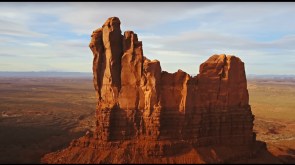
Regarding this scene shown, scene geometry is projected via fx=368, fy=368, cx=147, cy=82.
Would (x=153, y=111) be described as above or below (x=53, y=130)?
above

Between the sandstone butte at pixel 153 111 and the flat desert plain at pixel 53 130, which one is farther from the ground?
the sandstone butte at pixel 153 111

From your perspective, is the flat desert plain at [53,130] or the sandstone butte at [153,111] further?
the flat desert plain at [53,130]

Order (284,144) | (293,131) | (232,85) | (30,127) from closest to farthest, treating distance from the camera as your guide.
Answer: (232,85) → (284,144) → (30,127) → (293,131)

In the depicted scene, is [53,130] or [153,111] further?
[53,130]

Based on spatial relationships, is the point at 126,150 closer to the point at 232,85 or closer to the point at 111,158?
the point at 111,158

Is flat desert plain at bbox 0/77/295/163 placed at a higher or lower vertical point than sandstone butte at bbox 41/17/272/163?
lower

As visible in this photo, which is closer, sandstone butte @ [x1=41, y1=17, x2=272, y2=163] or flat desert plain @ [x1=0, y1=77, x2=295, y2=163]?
sandstone butte @ [x1=41, y1=17, x2=272, y2=163]

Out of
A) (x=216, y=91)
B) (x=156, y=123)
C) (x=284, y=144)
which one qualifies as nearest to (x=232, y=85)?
(x=216, y=91)

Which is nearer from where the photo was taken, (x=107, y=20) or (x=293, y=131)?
(x=107, y=20)
